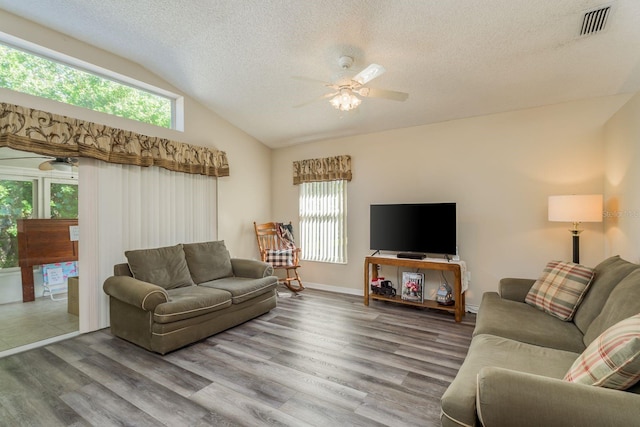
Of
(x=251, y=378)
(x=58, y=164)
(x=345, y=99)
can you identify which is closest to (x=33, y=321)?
(x=58, y=164)

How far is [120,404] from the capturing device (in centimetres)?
190

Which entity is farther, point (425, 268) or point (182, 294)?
point (425, 268)

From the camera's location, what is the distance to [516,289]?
8.71 feet

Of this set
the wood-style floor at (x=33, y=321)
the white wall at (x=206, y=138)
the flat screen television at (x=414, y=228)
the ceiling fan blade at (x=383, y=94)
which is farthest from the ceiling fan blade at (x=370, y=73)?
the wood-style floor at (x=33, y=321)

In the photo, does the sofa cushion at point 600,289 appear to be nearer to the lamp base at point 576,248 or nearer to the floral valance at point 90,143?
the lamp base at point 576,248

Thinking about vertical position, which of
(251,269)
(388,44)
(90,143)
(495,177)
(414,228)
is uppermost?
(388,44)

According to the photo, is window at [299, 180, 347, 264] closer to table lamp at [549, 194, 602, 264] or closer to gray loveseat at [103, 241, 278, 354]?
gray loveseat at [103, 241, 278, 354]

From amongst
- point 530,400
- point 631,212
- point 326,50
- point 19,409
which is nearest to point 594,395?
point 530,400

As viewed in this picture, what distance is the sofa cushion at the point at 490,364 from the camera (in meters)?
1.22

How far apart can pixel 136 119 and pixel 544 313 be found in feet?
15.2

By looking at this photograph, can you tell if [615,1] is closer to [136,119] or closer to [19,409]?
[136,119]

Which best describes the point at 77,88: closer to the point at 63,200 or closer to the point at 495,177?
the point at 63,200

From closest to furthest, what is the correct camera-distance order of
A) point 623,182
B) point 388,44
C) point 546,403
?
point 546,403 → point 388,44 → point 623,182

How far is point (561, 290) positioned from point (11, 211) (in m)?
5.05
